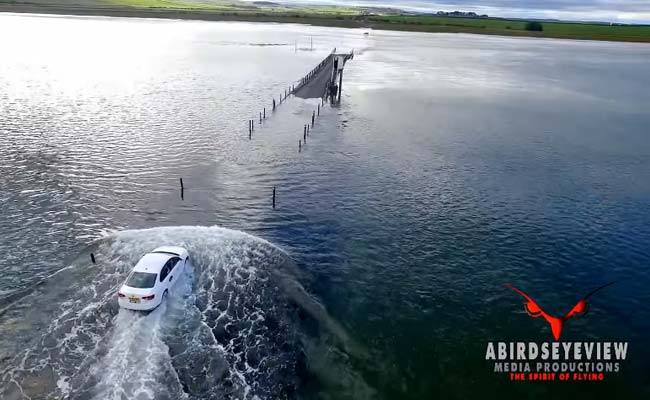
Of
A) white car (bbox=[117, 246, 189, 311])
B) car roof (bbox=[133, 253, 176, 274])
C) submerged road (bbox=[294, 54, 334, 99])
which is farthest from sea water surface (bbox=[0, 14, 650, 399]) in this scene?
submerged road (bbox=[294, 54, 334, 99])

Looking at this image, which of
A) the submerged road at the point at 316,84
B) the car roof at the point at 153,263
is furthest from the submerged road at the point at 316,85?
the car roof at the point at 153,263

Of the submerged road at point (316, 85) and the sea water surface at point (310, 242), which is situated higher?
the submerged road at point (316, 85)

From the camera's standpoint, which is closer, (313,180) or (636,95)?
(313,180)

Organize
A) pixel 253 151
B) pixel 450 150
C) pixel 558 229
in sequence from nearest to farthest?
1. pixel 558 229
2. pixel 253 151
3. pixel 450 150

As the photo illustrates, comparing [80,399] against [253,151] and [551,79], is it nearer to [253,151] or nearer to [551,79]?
[253,151]

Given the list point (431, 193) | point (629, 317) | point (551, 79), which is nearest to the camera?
point (629, 317)

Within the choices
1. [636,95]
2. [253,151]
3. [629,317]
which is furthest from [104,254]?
[636,95]

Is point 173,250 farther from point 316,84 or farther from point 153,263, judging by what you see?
point 316,84

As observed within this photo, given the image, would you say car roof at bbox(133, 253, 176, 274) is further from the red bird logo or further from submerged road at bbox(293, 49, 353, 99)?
submerged road at bbox(293, 49, 353, 99)

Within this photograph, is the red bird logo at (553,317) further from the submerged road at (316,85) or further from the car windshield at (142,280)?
the submerged road at (316,85)
